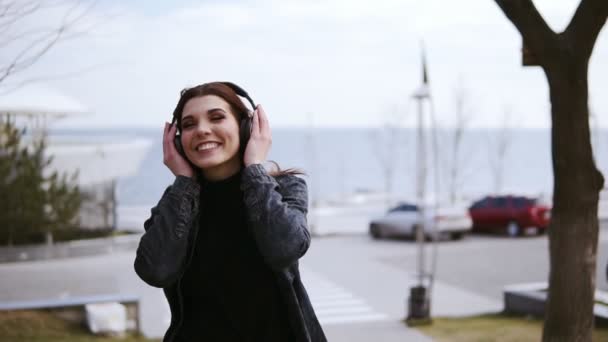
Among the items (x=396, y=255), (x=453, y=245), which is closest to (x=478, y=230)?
(x=453, y=245)

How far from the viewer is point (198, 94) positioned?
1.98 m

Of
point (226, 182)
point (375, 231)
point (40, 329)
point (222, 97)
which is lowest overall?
point (375, 231)

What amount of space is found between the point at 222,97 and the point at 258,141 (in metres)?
0.17

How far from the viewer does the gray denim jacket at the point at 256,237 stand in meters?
1.81

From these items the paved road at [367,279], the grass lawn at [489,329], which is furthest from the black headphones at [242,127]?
the paved road at [367,279]

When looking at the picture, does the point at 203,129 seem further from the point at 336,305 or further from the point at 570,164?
the point at 336,305

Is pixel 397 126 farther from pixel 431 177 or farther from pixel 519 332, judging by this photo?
pixel 519 332

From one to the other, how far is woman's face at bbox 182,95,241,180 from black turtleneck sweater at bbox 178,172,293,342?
0.36ft

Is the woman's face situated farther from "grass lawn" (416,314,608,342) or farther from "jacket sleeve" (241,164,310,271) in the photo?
"grass lawn" (416,314,608,342)

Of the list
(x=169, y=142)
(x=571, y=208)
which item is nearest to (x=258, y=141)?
(x=169, y=142)

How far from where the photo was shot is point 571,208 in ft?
18.1

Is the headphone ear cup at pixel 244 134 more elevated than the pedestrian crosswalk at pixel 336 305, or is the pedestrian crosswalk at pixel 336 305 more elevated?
the headphone ear cup at pixel 244 134

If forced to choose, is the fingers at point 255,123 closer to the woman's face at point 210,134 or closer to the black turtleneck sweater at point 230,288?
the woman's face at point 210,134

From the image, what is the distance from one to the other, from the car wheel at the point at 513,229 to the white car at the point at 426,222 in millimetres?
1290
